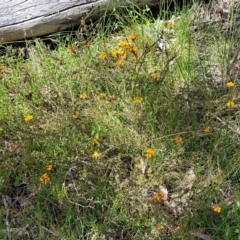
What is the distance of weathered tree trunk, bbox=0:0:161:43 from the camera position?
332 cm

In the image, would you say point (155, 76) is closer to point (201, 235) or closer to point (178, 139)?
point (178, 139)

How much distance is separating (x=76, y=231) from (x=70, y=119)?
62cm

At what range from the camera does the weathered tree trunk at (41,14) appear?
332 centimetres

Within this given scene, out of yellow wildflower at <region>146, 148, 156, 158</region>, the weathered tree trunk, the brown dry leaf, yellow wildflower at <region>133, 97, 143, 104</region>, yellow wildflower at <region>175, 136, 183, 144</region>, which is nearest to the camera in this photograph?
the brown dry leaf

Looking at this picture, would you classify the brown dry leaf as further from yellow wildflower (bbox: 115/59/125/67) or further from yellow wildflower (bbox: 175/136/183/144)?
yellow wildflower (bbox: 115/59/125/67)

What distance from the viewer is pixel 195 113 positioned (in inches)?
107

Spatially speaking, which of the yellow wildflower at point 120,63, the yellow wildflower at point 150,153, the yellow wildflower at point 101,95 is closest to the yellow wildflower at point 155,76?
the yellow wildflower at point 120,63

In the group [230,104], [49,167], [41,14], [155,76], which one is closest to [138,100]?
[155,76]

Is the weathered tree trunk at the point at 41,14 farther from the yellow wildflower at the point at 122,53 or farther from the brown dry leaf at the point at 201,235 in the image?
the brown dry leaf at the point at 201,235

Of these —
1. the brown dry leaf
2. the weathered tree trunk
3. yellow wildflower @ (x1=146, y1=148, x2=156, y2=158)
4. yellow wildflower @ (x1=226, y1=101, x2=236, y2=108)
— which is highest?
the weathered tree trunk

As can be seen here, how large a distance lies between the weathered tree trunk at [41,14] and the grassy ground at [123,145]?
0.31 meters

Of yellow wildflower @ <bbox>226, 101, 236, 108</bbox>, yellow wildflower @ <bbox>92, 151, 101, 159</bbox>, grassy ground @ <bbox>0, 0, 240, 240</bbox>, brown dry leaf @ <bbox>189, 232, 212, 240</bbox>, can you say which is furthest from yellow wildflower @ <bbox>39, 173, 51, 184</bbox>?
yellow wildflower @ <bbox>226, 101, 236, 108</bbox>

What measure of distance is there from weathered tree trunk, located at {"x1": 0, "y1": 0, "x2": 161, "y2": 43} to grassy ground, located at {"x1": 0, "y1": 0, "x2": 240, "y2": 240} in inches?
12.1

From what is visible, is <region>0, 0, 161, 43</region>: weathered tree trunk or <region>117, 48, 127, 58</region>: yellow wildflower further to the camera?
<region>0, 0, 161, 43</region>: weathered tree trunk
